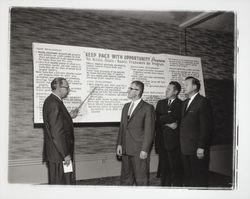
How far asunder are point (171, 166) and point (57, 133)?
1105mm

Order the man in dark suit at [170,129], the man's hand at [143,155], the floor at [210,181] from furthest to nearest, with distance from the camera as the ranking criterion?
1. the man in dark suit at [170,129]
2. the man's hand at [143,155]
3. the floor at [210,181]

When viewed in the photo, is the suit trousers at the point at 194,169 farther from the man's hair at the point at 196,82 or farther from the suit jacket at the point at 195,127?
the man's hair at the point at 196,82

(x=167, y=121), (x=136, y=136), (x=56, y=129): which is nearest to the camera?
(x=56, y=129)

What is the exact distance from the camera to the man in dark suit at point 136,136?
2.41 m

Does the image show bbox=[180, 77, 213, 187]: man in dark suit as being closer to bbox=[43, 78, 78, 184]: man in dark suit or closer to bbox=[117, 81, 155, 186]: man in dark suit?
bbox=[117, 81, 155, 186]: man in dark suit

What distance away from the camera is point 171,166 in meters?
2.55

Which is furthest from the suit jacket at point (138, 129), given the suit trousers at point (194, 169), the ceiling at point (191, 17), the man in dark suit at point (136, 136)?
the ceiling at point (191, 17)

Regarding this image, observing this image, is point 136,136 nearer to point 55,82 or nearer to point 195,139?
point 195,139

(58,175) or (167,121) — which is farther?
(167,121)

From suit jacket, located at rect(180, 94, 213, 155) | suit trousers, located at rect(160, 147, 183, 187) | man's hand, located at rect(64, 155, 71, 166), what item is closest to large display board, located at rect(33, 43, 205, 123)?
suit jacket, located at rect(180, 94, 213, 155)

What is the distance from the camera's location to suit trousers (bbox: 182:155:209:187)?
2.44 metres

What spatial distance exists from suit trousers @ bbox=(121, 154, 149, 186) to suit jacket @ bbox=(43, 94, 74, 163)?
0.54 metres

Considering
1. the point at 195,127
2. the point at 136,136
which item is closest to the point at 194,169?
the point at 195,127

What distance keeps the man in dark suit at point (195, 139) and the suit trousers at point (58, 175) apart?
1040 mm
